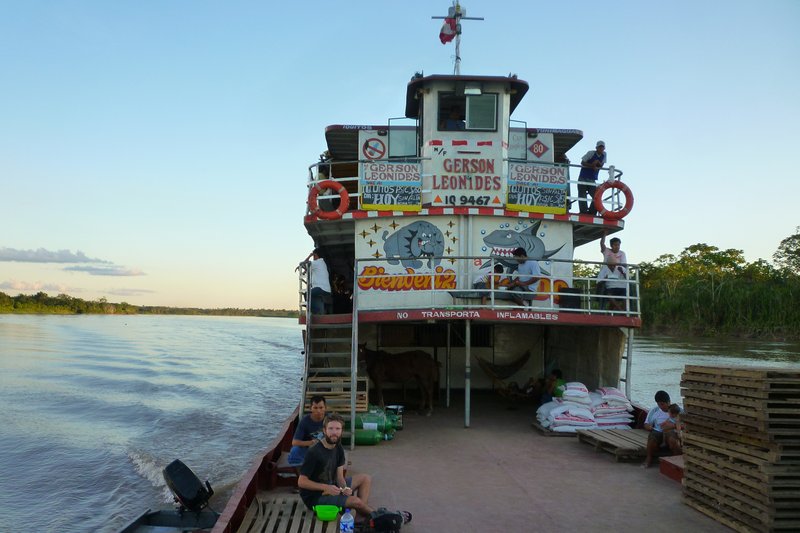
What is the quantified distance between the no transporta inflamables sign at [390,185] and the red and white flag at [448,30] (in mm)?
5245

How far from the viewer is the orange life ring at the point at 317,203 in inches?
472

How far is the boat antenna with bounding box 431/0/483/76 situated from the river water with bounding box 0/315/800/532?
1116cm

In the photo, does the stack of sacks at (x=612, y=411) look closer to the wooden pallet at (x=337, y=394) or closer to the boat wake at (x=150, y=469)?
the wooden pallet at (x=337, y=394)

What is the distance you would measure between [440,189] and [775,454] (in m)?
8.13

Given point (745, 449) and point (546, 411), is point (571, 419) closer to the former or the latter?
point (546, 411)

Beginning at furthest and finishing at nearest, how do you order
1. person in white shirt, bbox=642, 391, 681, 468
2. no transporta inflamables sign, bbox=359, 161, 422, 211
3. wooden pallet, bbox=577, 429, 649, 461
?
no transporta inflamables sign, bbox=359, 161, 422, 211 → wooden pallet, bbox=577, 429, 649, 461 → person in white shirt, bbox=642, 391, 681, 468

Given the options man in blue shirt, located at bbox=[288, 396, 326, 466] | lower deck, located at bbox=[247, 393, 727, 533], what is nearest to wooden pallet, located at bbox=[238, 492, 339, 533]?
man in blue shirt, located at bbox=[288, 396, 326, 466]

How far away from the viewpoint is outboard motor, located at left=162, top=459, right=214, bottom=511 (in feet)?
23.6

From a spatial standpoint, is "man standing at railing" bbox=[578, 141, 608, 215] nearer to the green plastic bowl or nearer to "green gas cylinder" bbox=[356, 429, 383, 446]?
"green gas cylinder" bbox=[356, 429, 383, 446]

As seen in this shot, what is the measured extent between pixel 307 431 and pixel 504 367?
8305 millimetres

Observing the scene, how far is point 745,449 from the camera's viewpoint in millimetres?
5723

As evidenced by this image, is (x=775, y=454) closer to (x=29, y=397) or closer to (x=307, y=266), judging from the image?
(x=307, y=266)

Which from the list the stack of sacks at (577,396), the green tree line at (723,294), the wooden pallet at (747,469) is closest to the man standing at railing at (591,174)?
the stack of sacks at (577,396)

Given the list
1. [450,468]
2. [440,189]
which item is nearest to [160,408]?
[440,189]
